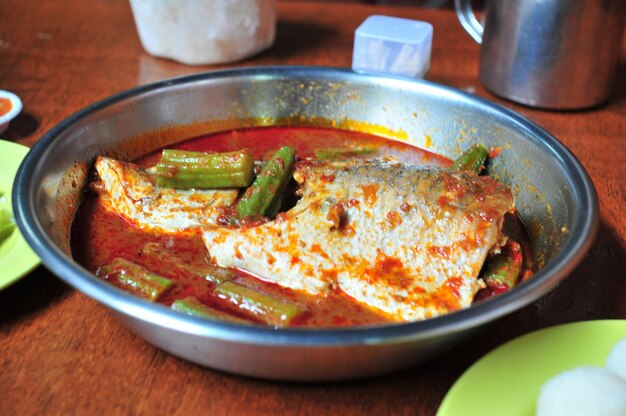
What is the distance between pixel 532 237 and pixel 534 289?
1.93ft

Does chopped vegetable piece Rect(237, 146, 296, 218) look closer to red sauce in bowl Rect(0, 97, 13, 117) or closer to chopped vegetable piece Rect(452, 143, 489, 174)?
chopped vegetable piece Rect(452, 143, 489, 174)

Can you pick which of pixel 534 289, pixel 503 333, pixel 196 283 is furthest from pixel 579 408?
pixel 196 283

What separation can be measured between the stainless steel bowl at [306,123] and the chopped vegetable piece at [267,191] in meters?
0.47

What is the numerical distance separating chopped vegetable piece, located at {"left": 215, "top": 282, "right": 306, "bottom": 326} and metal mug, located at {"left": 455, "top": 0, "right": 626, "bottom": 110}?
1562 mm

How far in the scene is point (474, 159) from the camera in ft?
6.57

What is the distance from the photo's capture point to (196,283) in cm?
156

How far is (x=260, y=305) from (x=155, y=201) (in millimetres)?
525

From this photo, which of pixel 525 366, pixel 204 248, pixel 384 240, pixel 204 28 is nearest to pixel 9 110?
pixel 204 28

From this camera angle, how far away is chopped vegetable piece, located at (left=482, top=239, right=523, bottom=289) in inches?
60.7

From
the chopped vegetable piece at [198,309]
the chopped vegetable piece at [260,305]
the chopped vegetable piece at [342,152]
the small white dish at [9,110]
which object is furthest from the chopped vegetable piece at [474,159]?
the small white dish at [9,110]

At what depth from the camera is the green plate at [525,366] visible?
1.17m

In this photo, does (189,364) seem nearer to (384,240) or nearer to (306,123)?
(384,240)

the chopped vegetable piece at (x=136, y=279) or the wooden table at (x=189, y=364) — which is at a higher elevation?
the chopped vegetable piece at (x=136, y=279)

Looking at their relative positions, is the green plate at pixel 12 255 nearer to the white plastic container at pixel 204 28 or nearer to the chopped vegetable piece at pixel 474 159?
the white plastic container at pixel 204 28
